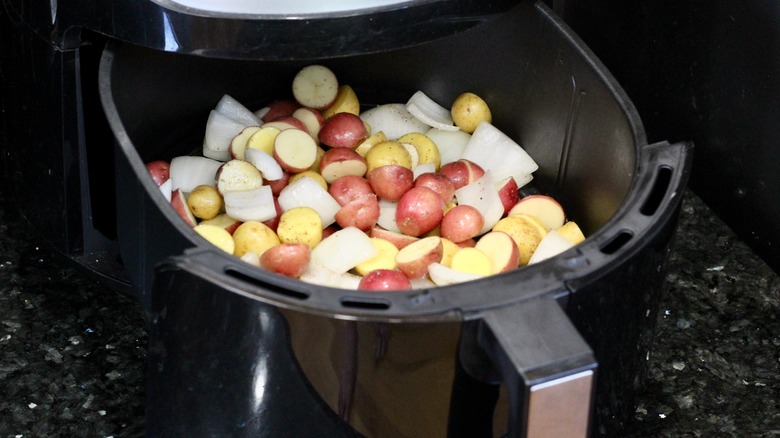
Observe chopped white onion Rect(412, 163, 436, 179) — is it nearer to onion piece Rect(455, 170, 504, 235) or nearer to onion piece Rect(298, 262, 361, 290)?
onion piece Rect(455, 170, 504, 235)

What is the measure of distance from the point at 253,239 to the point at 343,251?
2.7 inches

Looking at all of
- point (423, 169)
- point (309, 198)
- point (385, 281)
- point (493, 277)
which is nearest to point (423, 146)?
point (423, 169)

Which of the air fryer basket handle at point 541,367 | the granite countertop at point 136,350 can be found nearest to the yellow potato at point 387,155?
the granite countertop at point 136,350

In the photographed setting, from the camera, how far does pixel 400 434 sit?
0.70 m

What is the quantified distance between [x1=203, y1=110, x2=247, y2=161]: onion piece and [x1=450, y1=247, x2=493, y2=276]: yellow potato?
0.82 ft

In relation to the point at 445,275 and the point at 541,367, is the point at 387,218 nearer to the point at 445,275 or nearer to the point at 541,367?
the point at 445,275

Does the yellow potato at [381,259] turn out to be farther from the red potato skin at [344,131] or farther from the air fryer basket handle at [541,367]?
the air fryer basket handle at [541,367]

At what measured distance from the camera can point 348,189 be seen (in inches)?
37.1

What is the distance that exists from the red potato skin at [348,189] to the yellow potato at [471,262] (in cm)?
13

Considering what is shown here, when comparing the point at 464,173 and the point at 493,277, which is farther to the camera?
the point at 464,173

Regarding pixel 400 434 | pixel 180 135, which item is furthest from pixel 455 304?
pixel 180 135

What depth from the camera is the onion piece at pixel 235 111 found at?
39.0 inches

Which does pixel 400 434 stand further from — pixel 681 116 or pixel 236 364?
pixel 681 116

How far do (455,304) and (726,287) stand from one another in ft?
1.50
